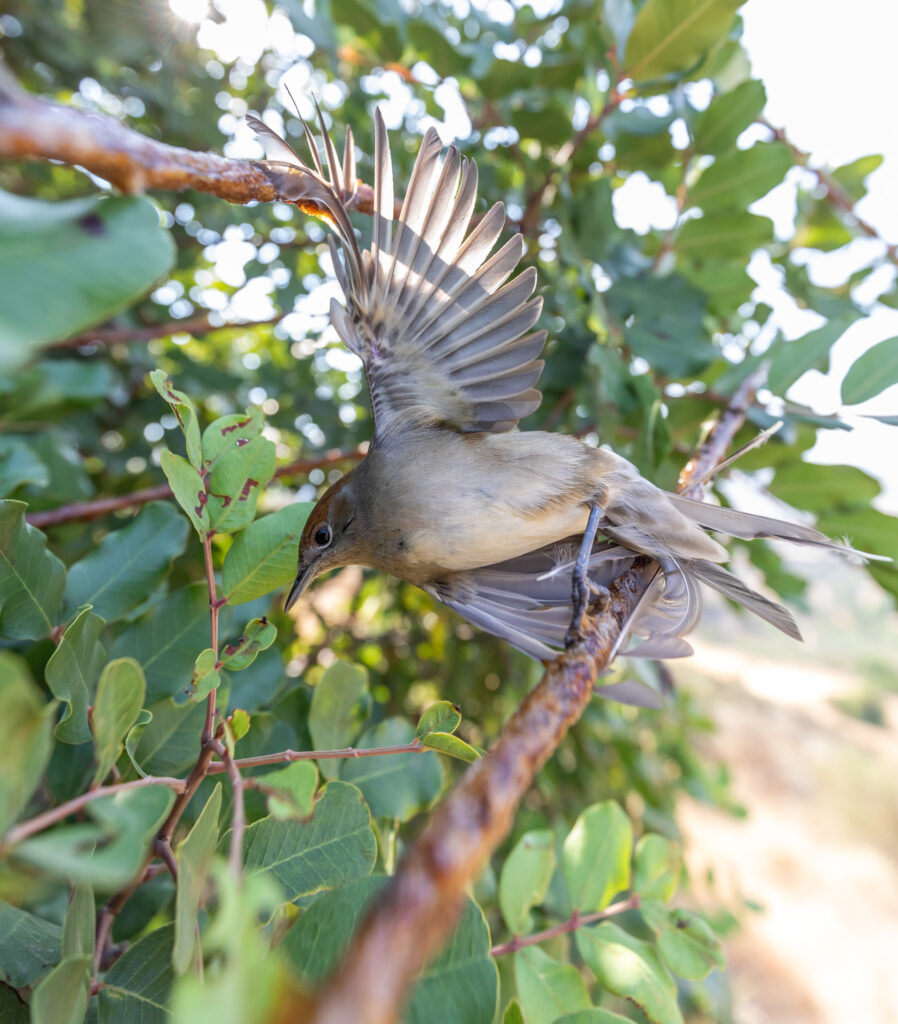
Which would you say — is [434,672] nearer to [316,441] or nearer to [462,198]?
[316,441]

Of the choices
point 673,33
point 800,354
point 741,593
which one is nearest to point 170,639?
point 741,593

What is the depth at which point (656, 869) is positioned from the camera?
1240mm

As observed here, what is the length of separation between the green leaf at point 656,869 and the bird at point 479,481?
35 centimetres

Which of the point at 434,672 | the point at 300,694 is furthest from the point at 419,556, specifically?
the point at 434,672

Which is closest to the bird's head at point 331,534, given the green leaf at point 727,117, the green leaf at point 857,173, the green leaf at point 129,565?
the green leaf at point 129,565

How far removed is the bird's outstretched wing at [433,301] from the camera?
1.16 meters

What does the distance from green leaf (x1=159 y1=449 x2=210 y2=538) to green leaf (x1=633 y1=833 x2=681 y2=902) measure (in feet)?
3.16

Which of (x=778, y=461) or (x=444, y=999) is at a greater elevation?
(x=778, y=461)

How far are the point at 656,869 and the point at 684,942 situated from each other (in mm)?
135

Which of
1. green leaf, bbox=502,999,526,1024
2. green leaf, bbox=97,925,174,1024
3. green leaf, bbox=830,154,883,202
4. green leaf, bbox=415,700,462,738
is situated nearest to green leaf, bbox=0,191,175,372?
green leaf, bbox=415,700,462,738

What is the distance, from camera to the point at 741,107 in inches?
63.9

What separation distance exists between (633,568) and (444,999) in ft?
2.84

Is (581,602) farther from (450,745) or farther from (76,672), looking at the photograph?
(76,672)

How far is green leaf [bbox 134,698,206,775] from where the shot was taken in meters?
0.99
